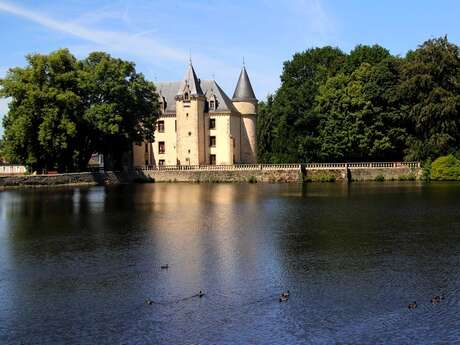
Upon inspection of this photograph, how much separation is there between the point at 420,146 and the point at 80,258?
46558 millimetres

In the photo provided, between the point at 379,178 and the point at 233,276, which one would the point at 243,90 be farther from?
the point at 233,276

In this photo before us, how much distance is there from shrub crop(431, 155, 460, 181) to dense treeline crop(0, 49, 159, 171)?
97.3 ft

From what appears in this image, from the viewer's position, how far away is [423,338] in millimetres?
13211

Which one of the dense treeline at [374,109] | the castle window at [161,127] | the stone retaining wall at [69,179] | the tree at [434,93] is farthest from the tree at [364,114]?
the stone retaining wall at [69,179]

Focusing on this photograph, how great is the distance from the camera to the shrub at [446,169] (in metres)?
58.5

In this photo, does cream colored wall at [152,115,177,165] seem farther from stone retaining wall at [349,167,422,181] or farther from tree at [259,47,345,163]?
stone retaining wall at [349,167,422,181]

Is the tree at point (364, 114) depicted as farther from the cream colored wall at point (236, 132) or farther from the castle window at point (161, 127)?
→ the castle window at point (161, 127)

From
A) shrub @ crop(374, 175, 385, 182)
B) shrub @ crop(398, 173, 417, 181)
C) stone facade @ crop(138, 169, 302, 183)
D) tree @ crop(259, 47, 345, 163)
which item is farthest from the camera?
tree @ crop(259, 47, 345, 163)

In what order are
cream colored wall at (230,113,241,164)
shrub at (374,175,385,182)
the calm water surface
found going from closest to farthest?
the calm water surface
shrub at (374,175,385,182)
cream colored wall at (230,113,241,164)

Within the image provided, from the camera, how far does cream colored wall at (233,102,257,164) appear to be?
251ft

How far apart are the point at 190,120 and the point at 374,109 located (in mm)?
21895

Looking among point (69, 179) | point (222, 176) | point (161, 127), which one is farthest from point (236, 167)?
point (69, 179)

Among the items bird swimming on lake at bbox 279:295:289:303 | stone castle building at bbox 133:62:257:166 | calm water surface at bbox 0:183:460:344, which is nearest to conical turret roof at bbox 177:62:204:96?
stone castle building at bbox 133:62:257:166

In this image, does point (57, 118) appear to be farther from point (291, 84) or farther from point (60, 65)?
point (291, 84)
